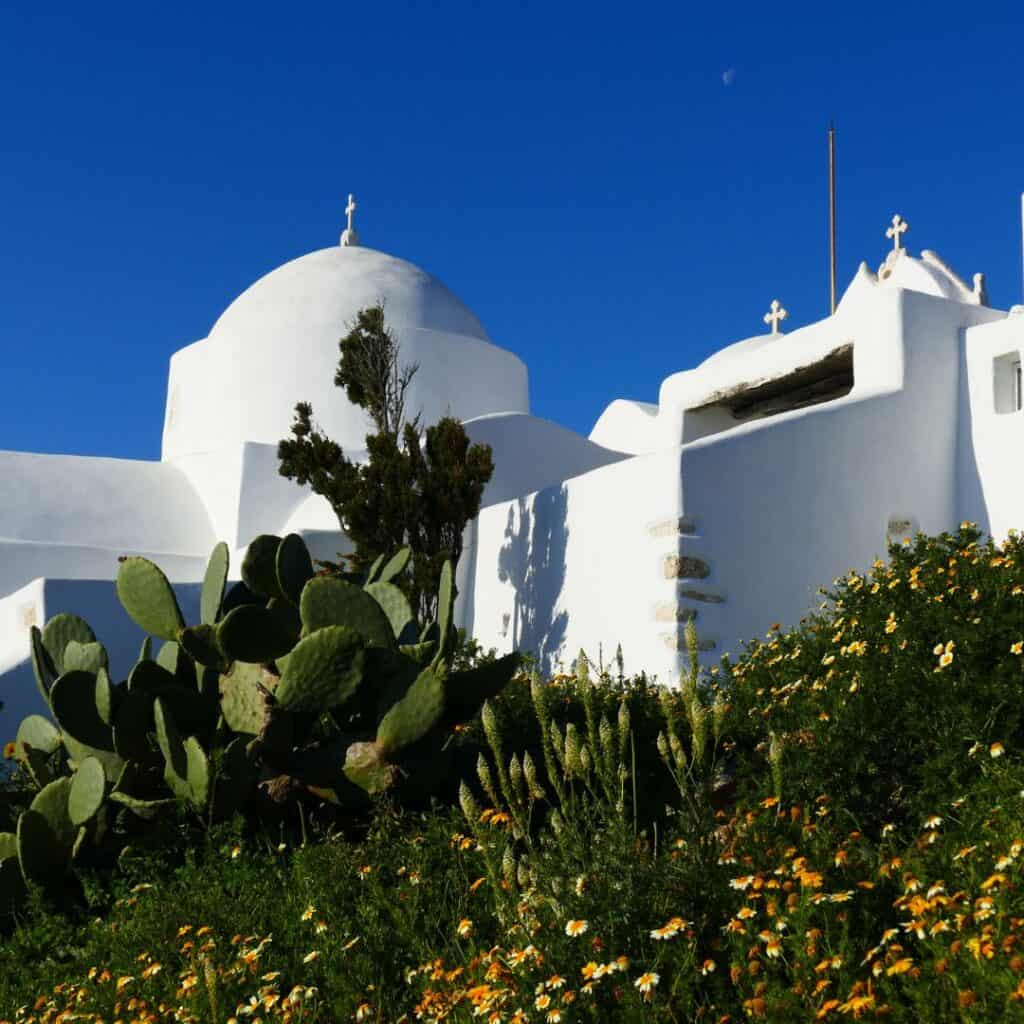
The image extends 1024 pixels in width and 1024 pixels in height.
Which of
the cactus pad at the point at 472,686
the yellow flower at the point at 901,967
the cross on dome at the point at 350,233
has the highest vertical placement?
the cross on dome at the point at 350,233

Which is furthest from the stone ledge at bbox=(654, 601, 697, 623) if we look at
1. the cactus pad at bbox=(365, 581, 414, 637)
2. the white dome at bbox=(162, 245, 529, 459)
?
the white dome at bbox=(162, 245, 529, 459)

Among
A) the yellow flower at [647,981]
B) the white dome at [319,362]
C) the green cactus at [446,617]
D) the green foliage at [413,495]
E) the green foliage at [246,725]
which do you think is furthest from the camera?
the white dome at [319,362]

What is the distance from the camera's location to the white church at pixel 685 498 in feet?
27.1

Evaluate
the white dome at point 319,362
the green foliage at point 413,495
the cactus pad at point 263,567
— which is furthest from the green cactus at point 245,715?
the white dome at point 319,362

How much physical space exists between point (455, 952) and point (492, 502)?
358 inches

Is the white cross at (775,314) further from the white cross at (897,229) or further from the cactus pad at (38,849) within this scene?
the cactus pad at (38,849)

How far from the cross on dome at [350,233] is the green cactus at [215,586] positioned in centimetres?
1513

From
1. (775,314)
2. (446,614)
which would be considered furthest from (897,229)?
(446,614)

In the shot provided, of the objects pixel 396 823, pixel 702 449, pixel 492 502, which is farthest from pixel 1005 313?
pixel 396 823

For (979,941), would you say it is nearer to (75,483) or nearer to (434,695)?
(434,695)

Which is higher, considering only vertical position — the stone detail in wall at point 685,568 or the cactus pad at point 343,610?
the stone detail in wall at point 685,568

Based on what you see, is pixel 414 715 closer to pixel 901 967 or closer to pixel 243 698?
pixel 243 698

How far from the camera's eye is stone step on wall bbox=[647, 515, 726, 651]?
7973 millimetres

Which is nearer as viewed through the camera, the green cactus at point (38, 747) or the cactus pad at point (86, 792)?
the cactus pad at point (86, 792)
